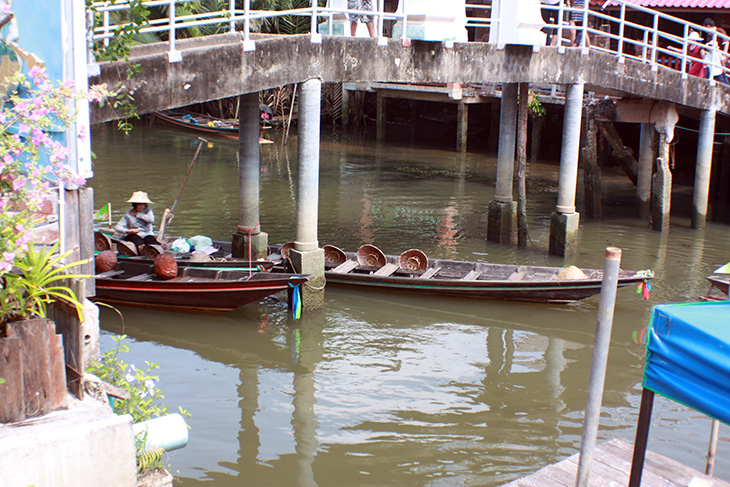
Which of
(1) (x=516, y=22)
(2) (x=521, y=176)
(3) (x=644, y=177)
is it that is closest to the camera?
(1) (x=516, y=22)

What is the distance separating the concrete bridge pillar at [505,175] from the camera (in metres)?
14.9

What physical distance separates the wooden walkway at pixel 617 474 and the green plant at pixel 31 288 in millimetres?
3133

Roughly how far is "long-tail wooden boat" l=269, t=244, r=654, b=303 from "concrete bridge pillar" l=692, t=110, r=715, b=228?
6199mm

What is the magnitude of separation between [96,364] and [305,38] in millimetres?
6128

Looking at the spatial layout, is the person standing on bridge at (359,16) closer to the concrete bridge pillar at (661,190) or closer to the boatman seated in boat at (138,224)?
the boatman seated in boat at (138,224)

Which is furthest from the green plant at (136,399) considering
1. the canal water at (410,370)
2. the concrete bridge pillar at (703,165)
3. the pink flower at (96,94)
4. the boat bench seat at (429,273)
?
the concrete bridge pillar at (703,165)

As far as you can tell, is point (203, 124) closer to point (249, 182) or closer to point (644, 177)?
point (644, 177)

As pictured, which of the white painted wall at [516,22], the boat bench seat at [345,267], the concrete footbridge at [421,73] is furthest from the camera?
the white painted wall at [516,22]

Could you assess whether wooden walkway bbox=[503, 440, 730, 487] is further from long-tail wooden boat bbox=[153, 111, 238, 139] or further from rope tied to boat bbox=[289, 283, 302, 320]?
long-tail wooden boat bbox=[153, 111, 238, 139]

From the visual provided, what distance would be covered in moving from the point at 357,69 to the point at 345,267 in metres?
3.04

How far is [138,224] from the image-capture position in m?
12.2

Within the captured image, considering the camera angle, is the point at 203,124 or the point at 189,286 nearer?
the point at 189,286

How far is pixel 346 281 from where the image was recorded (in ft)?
39.6

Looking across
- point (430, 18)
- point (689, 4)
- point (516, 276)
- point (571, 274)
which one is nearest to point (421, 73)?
point (430, 18)
